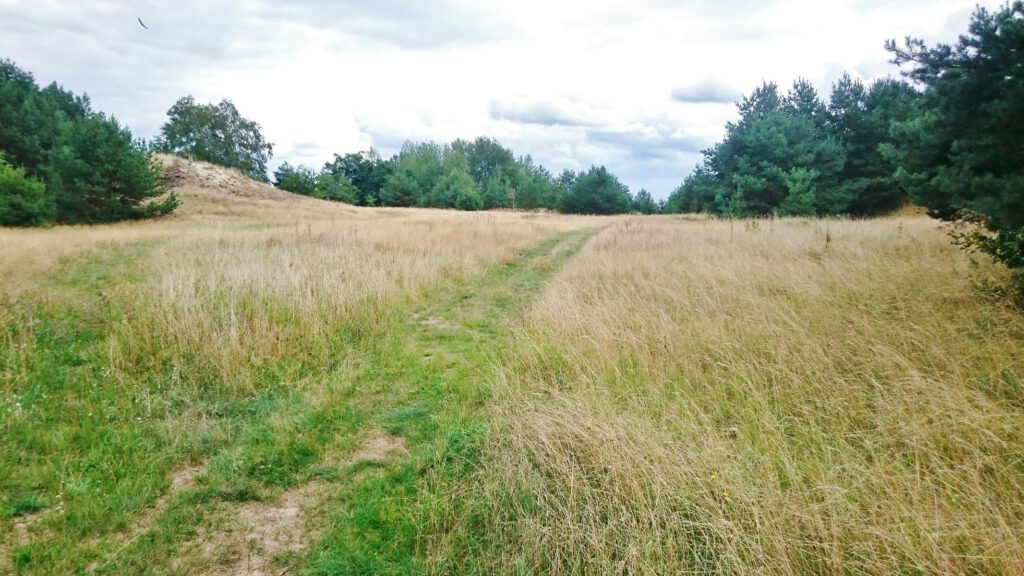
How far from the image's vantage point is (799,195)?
27.0 meters

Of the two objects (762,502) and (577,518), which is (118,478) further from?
Answer: (762,502)

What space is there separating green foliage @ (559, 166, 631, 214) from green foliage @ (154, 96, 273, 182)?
46.3m

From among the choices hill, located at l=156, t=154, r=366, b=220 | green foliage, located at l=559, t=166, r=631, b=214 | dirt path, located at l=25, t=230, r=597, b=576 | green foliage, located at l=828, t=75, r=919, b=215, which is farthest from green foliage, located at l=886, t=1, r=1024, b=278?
green foliage, located at l=559, t=166, r=631, b=214

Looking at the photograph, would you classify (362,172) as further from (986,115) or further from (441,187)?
(986,115)

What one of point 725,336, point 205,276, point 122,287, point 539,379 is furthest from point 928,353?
point 122,287

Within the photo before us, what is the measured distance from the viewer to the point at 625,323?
5457 mm

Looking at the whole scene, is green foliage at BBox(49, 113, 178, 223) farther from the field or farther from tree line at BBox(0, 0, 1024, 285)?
the field

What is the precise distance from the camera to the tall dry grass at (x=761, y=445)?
2.13 metres

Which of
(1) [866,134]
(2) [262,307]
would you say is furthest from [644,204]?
(2) [262,307]

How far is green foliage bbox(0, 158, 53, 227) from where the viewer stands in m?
23.1

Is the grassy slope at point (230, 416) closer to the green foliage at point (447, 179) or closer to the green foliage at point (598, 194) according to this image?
the green foliage at point (598, 194)

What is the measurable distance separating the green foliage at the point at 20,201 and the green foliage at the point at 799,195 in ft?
133

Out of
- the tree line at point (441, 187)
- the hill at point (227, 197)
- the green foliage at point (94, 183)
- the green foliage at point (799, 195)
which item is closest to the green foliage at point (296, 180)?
the tree line at point (441, 187)

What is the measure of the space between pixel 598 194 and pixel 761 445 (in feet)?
172
